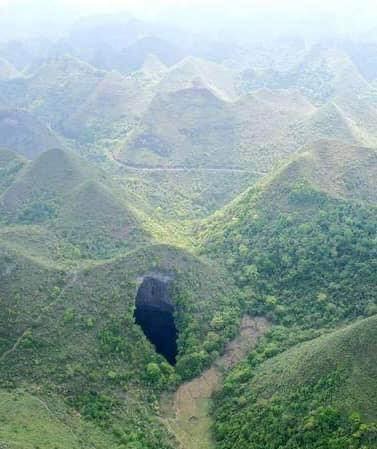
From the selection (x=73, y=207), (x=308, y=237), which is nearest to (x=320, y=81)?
(x=73, y=207)

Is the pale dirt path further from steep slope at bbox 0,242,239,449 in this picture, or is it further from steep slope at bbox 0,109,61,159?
steep slope at bbox 0,109,61,159

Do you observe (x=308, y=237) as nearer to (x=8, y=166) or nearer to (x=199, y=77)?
(x=8, y=166)

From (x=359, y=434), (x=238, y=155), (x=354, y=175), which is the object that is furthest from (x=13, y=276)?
(x=238, y=155)

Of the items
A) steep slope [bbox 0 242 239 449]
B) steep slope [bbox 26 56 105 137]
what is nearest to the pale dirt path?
steep slope [bbox 0 242 239 449]

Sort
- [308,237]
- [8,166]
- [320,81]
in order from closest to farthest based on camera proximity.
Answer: [308,237] → [8,166] → [320,81]

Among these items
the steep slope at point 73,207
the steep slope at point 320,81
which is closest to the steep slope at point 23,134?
the steep slope at point 73,207

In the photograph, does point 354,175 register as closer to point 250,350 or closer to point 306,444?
point 250,350

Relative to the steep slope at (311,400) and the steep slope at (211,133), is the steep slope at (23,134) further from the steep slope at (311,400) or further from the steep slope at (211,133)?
the steep slope at (311,400)
